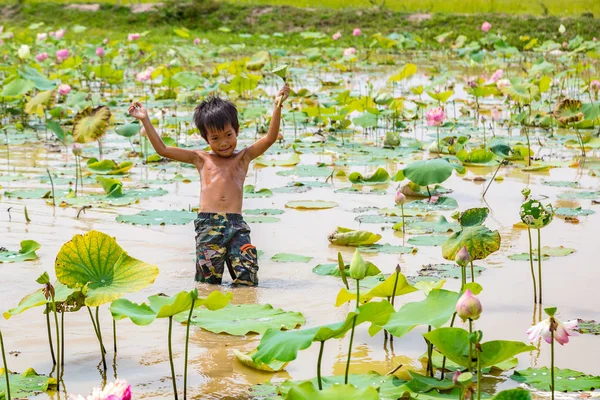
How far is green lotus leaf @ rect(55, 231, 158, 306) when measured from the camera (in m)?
2.54

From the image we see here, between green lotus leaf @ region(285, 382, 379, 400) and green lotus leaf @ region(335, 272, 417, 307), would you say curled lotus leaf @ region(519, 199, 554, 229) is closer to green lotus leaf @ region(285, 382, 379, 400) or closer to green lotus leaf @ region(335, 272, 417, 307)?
green lotus leaf @ region(335, 272, 417, 307)

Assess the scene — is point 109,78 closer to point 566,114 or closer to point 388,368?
point 566,114

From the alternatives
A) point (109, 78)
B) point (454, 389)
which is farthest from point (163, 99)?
point (454, 389)

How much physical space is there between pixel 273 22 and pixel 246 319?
18.6 meters

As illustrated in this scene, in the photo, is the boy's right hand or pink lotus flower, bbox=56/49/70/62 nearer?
the boy's right hand

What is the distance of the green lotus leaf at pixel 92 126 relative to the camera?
232 inches

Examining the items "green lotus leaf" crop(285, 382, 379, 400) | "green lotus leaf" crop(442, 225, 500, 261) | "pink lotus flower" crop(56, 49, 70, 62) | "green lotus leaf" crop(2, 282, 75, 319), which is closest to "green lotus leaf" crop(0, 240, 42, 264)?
"green lotus leaf" crop(2, 282, 75, 319)

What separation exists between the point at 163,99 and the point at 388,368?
7322 millimetres

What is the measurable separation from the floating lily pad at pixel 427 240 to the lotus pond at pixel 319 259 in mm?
13

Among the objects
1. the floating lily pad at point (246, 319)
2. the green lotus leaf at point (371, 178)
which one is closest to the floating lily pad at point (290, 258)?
the floating lily pad at point (246, 319)

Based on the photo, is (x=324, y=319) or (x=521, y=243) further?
(x=521, y=243)

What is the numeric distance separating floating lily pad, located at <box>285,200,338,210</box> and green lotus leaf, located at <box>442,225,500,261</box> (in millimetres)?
1805

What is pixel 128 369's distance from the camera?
2684 mm

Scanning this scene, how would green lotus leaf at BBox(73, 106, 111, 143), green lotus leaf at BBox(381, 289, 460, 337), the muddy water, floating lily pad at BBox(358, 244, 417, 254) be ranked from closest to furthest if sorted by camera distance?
green lotus leaf at BBox(381, 289, 460, 337) → the muddy water → floating lily pad at BBox(358, 244, 417, 254) → green lotus leaf at BBox(73, 106, 111, 143)
